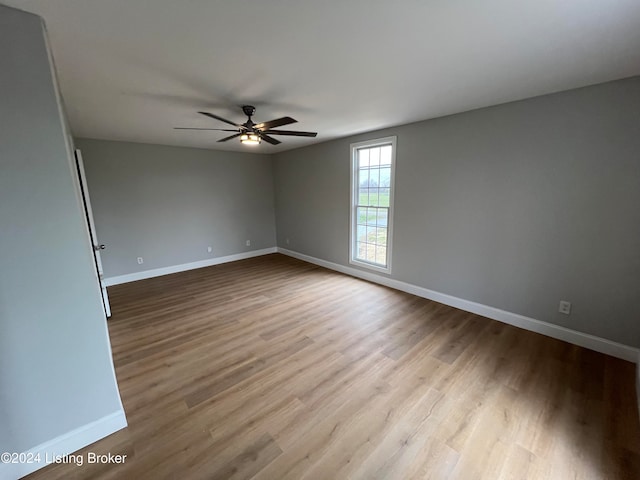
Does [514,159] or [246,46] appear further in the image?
[514,159]

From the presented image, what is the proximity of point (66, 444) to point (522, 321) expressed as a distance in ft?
13.1

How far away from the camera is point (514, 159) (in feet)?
8.85

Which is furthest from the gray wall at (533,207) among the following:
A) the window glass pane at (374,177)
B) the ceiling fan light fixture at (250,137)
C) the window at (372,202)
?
the ceiling fan light fixture at (250,137)

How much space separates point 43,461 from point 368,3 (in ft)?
10.00

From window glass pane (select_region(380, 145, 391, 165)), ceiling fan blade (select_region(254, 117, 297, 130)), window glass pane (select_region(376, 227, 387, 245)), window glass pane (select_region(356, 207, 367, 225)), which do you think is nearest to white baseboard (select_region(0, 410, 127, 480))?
ceiling fan blade (select_region(254, 117, 297, 130))

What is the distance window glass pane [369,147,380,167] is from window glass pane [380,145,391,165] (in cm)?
6

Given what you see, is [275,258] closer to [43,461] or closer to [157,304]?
[157,304]

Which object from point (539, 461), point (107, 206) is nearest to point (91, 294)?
point (539, 461)

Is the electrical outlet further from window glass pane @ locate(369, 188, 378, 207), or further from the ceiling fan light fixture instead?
the ceiling fan light fixture

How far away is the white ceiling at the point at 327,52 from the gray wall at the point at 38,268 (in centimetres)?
35

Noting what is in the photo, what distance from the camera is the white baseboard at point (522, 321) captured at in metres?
2.33

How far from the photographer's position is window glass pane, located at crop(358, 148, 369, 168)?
421 cm

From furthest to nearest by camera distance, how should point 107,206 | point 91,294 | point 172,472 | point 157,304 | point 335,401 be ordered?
point 107,206 < point 157,304 < point 335,401 < point 91,294 < point 172,472

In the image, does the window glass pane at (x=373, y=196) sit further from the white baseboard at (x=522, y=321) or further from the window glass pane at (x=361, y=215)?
the white baseboard at (x=522, y=321)
